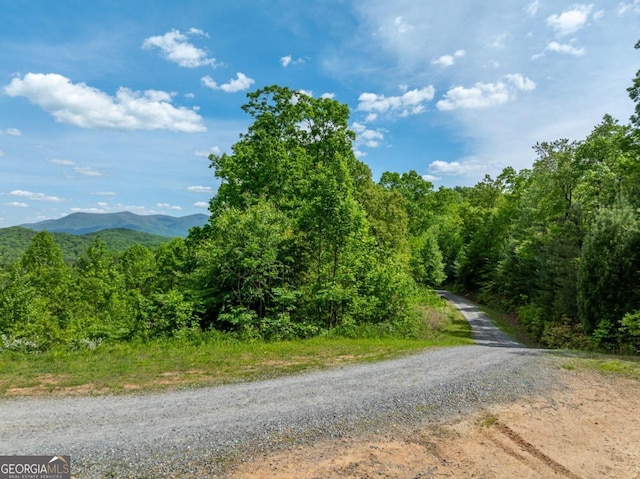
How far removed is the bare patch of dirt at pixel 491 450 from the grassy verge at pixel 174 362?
12.6 ft

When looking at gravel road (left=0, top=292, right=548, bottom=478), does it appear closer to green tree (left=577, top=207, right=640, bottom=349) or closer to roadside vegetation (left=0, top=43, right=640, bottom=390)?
roadside vegetation (left=0, top=43, right=640, bottom=390)

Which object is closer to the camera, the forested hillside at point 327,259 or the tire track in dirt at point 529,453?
the tire track in dirt at point 529,453

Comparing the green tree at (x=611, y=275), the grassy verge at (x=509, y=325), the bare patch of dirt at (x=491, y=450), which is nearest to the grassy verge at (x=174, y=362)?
the bare patch of dirt at (x=491, y=450)

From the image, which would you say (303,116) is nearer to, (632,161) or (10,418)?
(632,161)

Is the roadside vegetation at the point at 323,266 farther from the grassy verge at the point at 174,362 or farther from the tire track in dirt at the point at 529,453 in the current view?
the tire track in dirt at the point at 529,453

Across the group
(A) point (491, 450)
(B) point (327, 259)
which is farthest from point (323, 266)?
(A) point (491, 450)

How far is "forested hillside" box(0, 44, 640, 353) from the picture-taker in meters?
14.0

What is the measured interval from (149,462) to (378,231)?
74.4 ft

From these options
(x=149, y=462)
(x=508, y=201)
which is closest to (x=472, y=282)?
(x=508, y=201)

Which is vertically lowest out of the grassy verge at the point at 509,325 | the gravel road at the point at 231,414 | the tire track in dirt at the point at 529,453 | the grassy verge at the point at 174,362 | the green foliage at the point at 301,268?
the grassy verge at the point at 509,325

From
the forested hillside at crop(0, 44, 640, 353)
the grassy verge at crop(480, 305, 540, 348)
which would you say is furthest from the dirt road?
the grassy verge at crop(480, 305, 540, 348)

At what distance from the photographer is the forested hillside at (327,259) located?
13984 mm

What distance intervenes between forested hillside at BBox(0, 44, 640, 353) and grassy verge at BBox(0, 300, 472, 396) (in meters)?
1.34

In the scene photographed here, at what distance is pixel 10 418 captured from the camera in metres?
6.22
